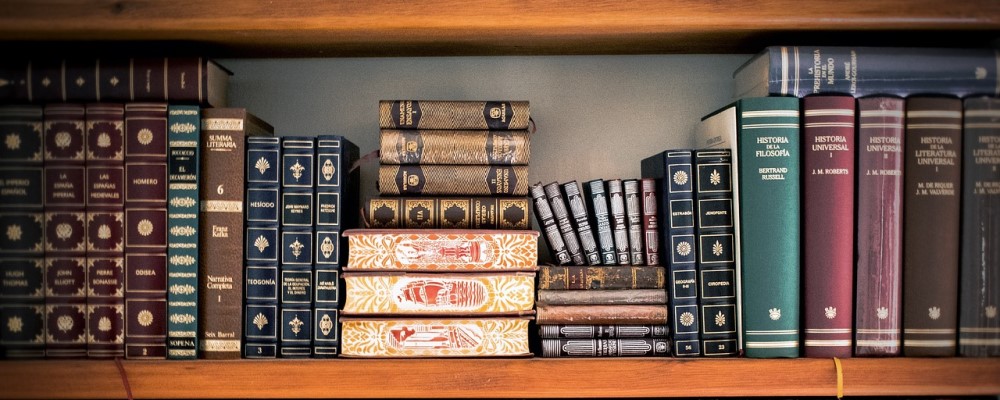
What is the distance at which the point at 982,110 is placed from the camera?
75 centimetres

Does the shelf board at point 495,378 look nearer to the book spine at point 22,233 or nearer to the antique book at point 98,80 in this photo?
the book spine at point 22,233

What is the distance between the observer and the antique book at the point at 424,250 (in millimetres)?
764

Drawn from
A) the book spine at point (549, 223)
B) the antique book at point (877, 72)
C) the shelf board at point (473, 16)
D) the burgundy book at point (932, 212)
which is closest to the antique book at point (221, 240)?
the shelf board at point (473, 16)

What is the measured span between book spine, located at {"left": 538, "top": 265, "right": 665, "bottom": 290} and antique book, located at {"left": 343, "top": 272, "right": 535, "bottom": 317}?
4 centimetres

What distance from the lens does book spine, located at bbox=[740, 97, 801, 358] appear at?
2.48 feet

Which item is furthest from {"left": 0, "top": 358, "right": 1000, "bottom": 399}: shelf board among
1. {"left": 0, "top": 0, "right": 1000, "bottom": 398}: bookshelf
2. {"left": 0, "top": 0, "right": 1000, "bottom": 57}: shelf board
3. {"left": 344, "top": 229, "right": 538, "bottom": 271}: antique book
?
{"left": 0, "top": 0, "right": 1000, "bottom": 57}: shelf board

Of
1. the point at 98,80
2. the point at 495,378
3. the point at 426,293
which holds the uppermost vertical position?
the point at 98,80

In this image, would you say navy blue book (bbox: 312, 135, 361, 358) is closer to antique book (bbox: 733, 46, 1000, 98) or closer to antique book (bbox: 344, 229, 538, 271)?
antique book (bbox: 344, 229, 538, 271)

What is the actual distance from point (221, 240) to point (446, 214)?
0.28 meters

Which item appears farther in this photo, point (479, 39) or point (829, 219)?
point (479, 39)

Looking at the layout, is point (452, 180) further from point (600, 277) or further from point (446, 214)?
point (600, 277)

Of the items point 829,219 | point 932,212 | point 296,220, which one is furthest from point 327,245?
point 932,212

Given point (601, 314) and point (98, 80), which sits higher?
point (98, 80)

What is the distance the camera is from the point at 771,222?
0.76 meters
